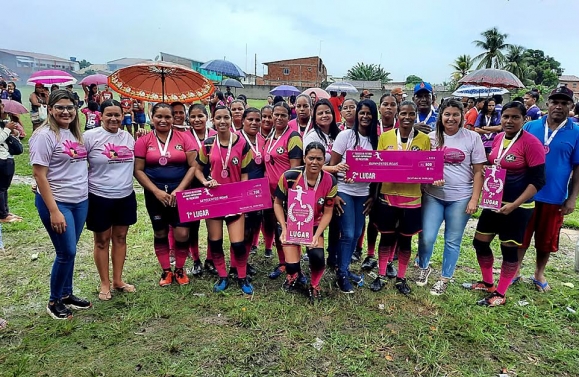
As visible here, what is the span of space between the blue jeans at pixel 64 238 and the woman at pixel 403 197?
3.07 m

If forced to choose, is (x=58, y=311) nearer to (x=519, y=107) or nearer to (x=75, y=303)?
(x=75, y=303)

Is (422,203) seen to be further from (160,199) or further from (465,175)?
(160,199)

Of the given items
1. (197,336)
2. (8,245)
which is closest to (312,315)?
(197,336)

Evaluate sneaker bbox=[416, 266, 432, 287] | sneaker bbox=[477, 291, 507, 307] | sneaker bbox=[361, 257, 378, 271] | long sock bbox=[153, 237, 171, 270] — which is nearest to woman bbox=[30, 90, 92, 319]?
long sock bbox=[153, 237, 171, 270]

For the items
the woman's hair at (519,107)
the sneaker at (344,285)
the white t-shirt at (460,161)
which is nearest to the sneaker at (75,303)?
the sneaker at (344,285)

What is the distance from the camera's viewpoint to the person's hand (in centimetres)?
316

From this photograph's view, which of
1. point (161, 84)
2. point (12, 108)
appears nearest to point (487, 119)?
point (161, 84)

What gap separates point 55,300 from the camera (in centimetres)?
359

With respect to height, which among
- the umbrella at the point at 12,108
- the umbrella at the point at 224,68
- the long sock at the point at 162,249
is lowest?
the long sock at the point at 162,249

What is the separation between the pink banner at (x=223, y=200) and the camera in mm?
3877

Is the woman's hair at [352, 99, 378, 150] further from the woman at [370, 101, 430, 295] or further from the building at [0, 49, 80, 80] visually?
the building at [0, 49, 80, 80]

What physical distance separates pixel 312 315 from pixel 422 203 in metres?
1.74

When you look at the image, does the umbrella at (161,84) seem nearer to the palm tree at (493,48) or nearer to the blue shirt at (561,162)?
the blue shirt at (561,162)

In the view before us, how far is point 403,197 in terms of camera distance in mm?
3980
